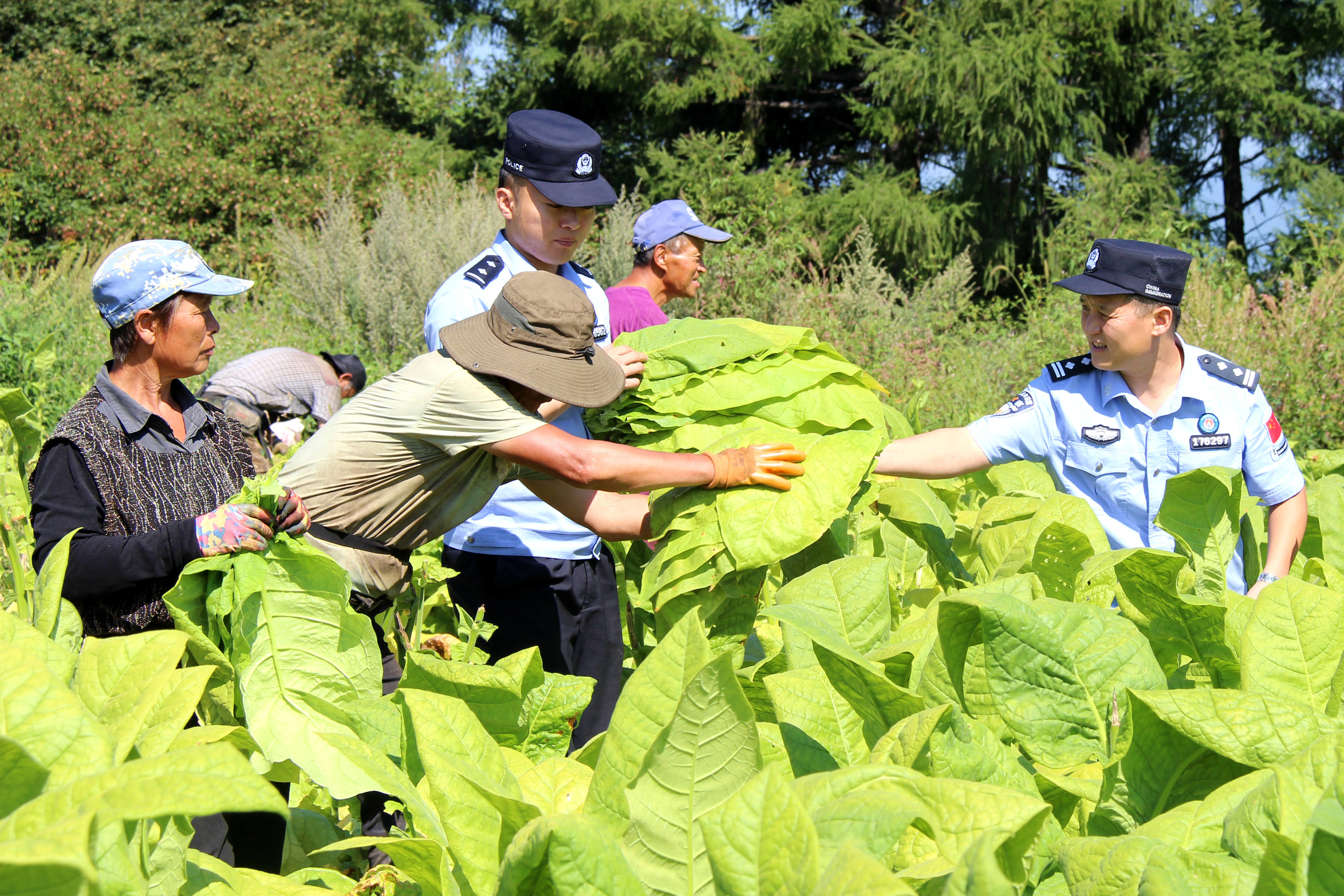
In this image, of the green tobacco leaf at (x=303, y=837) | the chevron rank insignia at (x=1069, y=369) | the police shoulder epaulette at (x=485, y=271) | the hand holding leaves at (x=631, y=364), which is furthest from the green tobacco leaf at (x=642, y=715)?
the chevron rank insignia at (x=1069, y=369)

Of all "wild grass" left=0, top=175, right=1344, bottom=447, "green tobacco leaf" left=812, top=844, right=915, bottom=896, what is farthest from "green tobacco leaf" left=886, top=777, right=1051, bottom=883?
"wild grass" left=0, top=175, right=1344, bottom=447

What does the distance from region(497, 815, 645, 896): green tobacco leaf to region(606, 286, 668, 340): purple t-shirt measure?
2.88 m

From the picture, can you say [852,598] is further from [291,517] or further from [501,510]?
[501,510]

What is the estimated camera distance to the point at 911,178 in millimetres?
15594

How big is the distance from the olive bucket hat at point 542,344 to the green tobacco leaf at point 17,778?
54.6 inches

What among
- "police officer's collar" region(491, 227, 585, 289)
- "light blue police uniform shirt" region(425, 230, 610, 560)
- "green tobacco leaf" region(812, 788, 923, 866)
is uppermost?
"green tobacco leaf" region(812, 788, 923, 866)

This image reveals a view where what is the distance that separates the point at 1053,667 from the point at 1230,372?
6.90 feet

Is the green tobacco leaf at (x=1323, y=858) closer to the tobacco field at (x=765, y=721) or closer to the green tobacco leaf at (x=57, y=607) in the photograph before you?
the tobacco field at (x=765, y=721)

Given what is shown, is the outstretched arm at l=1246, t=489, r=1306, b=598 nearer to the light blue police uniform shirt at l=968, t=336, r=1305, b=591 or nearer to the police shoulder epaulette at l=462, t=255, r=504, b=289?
the light blue police uniform shirt at l=968, t=336, r=1305, b=591

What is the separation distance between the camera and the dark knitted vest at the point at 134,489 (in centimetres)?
230

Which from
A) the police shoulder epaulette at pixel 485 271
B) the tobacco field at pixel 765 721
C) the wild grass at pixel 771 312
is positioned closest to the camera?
the tobacco field at pixel 765 721

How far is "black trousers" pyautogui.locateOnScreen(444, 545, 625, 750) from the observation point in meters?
3.01

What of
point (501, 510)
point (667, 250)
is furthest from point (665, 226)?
point (501, 510)

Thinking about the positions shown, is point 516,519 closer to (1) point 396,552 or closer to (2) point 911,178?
(1) point 396,552
